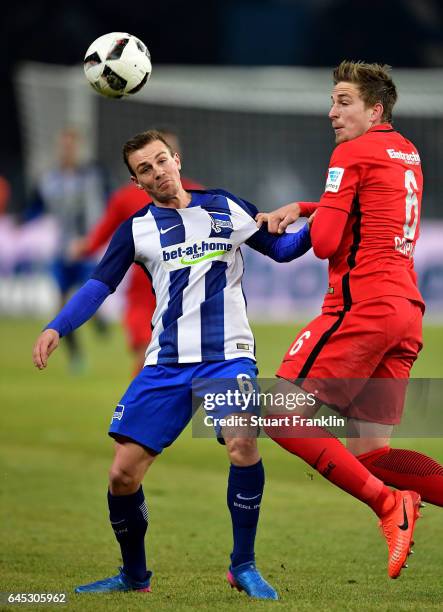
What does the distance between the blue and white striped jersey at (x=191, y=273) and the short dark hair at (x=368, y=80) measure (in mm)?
683

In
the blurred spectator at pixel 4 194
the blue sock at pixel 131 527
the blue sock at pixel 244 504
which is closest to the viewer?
the blue sock at pixel 244 504

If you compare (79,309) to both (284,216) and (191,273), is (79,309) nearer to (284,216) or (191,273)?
(191,273)

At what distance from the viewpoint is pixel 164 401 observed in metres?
5.13

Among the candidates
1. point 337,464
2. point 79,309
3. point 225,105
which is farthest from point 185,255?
point 225,105

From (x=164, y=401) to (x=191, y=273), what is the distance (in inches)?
22.7

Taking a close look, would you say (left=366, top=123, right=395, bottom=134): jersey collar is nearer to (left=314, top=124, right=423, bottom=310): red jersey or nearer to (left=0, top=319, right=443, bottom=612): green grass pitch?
(left=314, top=124, right=423, bottom=310): red jersey

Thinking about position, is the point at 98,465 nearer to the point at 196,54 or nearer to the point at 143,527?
the point at 143,527

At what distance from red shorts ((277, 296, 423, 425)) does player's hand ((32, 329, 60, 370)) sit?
0.98 metres

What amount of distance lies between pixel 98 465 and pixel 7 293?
10822mm

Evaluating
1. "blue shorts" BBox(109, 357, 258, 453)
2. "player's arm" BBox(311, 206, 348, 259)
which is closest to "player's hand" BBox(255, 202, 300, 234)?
"player's arm" BBox(311, 206, 348, 259)

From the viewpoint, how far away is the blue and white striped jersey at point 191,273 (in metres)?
5.21

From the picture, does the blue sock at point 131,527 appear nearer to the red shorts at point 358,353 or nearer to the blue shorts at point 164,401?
the blue shorts at point 164,401

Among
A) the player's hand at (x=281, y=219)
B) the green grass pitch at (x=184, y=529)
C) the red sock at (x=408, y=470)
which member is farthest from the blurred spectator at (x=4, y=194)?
the red sock at (x=408, y=470)

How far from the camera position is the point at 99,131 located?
837 inches
